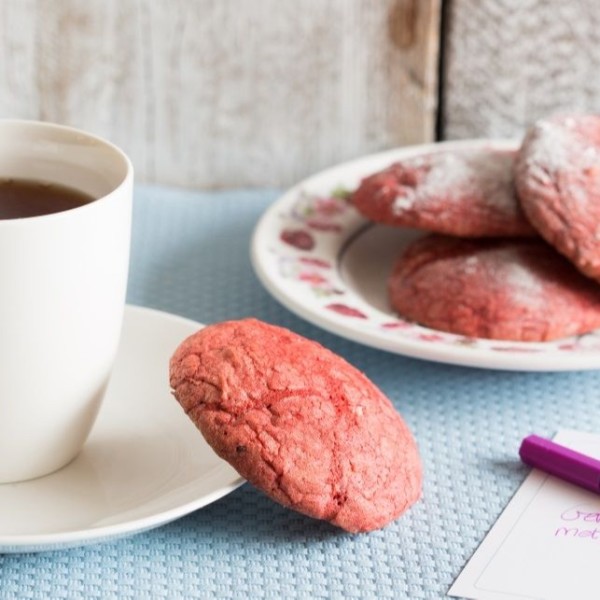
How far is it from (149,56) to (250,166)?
0.66ft

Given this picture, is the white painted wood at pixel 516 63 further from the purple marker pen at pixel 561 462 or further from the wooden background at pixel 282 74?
the purple marker pen at pixel 561 462

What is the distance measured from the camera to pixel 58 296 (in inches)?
31.0

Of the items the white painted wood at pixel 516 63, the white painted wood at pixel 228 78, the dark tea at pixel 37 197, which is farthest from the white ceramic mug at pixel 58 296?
the white painted wood at pixel 516 63

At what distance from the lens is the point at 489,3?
1.45 metres

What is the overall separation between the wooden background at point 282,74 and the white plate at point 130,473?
0.58m

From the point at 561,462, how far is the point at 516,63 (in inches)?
28.9

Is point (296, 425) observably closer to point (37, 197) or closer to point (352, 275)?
point (37, 197)

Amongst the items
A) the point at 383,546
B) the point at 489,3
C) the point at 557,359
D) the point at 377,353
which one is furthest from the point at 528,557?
the point at 489,3

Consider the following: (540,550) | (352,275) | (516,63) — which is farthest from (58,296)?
(516,63)

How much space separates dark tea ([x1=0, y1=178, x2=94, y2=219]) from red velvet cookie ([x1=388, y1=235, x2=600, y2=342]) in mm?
371

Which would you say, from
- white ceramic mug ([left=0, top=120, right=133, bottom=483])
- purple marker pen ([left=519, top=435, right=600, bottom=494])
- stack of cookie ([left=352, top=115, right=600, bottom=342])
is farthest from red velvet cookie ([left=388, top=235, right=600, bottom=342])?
white ceramic mug ([left=0, top=120, right=133, bottom=483])

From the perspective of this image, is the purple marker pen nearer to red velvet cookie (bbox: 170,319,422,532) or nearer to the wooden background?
red velvet cookie (bbox: 170,319,422,532)

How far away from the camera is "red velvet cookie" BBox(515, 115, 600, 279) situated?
41.3 inches

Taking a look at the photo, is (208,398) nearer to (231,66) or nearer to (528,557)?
(528,557)
